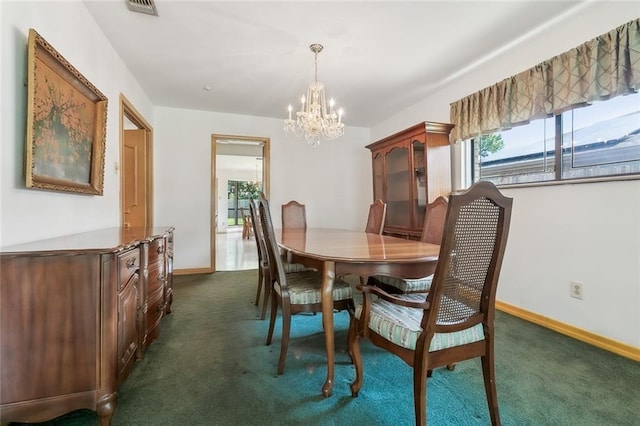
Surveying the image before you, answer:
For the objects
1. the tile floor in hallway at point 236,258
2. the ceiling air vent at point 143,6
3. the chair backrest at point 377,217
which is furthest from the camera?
the tile floor in hallway at point 236,258

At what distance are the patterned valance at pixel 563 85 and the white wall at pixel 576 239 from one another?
0.44 ft

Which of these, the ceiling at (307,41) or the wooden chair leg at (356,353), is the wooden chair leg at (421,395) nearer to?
the wooden chair leg at (356,353)

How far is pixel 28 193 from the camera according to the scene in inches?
57.2

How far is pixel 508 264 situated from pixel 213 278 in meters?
3.51

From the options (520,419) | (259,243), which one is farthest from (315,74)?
(520,419)

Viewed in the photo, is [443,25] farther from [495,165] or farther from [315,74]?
[495,165]

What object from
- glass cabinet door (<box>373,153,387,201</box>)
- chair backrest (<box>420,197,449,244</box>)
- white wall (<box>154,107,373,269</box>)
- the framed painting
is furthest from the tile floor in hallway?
chair backrest (<box>420,197,449,244</box>)

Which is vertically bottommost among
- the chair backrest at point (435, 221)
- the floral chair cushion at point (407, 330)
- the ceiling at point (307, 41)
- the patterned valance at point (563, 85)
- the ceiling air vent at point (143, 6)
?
the floral chair cushion at point (407, 330)

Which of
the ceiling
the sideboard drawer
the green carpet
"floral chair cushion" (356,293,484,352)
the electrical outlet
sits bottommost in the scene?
the green carpet

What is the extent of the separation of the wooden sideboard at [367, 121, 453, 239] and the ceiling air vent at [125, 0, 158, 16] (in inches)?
105

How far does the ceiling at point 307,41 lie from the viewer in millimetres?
2059

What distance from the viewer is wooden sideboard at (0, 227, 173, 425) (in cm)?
110

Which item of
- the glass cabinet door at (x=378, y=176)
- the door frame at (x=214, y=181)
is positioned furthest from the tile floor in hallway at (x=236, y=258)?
the glass cabinet door at (x=378, y=176)

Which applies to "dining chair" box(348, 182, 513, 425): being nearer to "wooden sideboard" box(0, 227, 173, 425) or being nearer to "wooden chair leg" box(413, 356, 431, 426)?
"wooden chair leg" box(413, 356, 431, 426)
